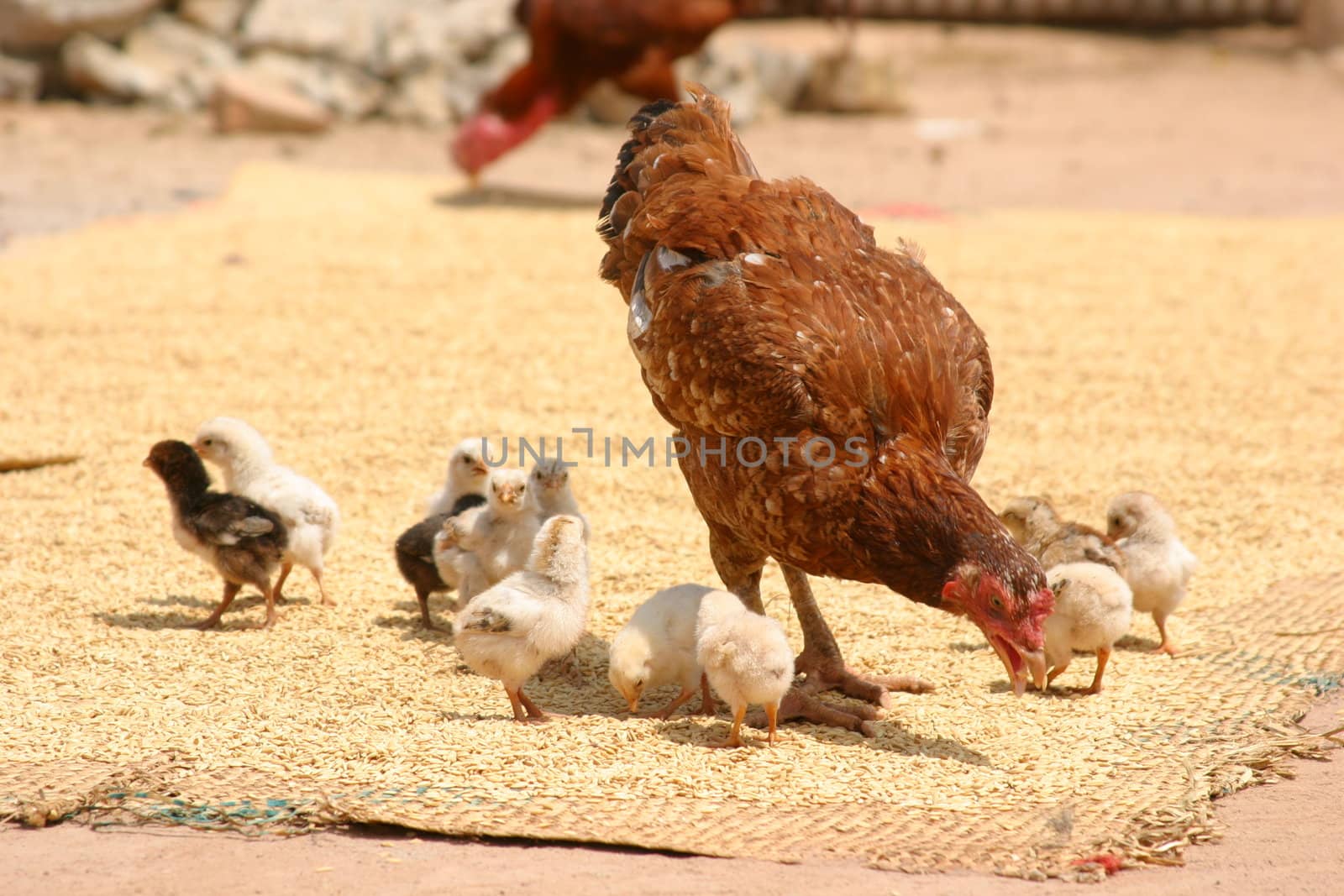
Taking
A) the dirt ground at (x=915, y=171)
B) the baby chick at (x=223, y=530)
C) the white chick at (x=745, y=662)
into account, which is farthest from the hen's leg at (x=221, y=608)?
the white chick at (x=745, y=662)

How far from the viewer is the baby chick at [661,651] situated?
4141mm

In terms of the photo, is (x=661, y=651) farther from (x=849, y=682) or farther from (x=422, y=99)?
(x=422, y=99)

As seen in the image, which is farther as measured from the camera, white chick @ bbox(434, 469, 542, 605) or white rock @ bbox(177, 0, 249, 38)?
white rock @ bbox(177, 0, 249, 38)

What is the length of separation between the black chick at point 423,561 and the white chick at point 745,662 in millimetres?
1340

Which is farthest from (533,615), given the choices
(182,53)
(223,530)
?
(182,53)

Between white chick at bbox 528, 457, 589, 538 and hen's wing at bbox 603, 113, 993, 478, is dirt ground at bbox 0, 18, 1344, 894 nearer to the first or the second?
hen's wing at bbox 603, 113, 993, 478

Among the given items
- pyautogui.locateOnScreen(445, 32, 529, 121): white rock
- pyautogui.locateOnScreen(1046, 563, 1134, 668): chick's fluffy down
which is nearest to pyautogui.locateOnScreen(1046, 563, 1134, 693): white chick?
pyautogui.locateOnScreen(1046, 563, 1134, 668): chick's fluffy down

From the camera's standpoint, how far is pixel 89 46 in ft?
48.0

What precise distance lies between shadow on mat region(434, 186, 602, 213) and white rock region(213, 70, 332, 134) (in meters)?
3.04

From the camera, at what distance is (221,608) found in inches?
191

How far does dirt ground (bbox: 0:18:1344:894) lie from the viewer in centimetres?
322

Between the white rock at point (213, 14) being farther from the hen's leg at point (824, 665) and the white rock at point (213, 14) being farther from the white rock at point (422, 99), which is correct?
the hen's leg at point (824, 665)

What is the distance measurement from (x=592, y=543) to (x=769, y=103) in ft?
35.7

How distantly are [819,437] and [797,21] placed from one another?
1599 cm
